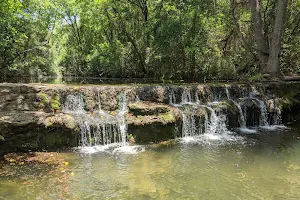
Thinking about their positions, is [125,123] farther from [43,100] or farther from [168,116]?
[43,100]

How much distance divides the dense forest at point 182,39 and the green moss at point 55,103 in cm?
511

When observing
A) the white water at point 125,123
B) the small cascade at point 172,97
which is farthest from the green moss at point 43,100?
the small cascade at point 172,97

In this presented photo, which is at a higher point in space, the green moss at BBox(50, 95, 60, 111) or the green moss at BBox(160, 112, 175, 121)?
the green moss at BBox(50, 95, 60, 111)

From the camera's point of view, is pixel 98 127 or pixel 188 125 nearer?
pixel 98 127

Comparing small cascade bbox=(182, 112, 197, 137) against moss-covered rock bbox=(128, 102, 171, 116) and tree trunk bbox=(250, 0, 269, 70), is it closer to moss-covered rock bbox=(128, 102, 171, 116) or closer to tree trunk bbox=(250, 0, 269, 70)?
moss-covered rock bbox=(128, 102, 171, 116)

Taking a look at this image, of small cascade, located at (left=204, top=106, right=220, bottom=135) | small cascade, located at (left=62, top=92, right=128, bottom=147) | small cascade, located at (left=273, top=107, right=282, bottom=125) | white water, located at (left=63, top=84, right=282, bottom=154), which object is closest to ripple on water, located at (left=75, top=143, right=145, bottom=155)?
white water, located at (left=63, top=84, right=282, bottom=154)

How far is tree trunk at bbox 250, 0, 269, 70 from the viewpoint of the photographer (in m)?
14.7

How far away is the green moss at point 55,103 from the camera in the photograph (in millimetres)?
8844

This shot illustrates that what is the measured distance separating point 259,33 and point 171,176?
12.5 metres

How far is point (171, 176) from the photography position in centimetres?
577

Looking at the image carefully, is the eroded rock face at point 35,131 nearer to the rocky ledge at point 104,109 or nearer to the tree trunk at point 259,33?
the rocky ledge at point 104,109

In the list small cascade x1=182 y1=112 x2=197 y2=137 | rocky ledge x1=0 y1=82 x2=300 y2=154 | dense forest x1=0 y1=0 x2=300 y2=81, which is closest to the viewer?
rocky ledge x1=0 y1=82 x2=300 y2=154

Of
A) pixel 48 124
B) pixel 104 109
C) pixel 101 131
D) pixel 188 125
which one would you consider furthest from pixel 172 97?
pixel 48 124

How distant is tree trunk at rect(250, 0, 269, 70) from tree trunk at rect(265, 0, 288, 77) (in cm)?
60
